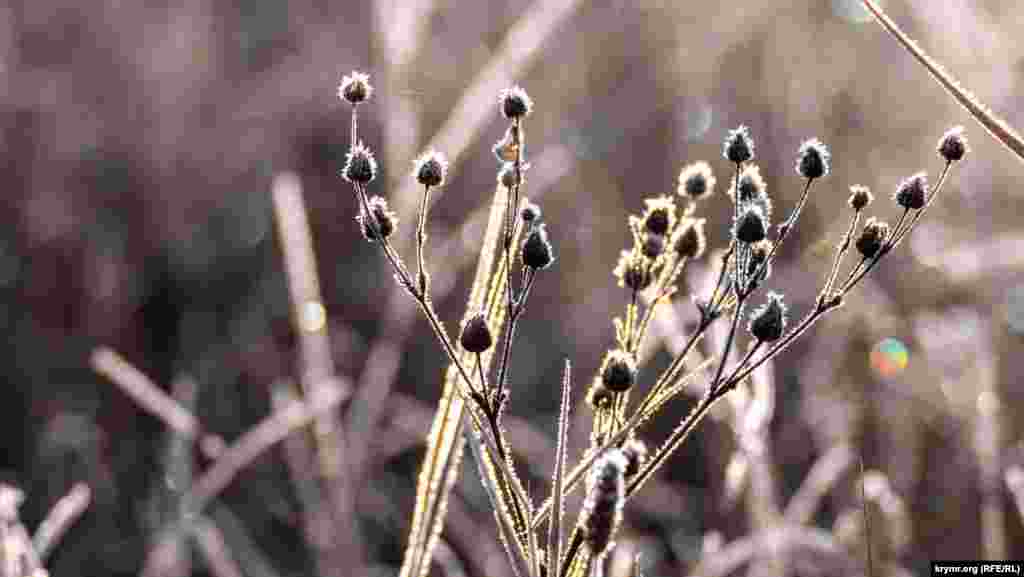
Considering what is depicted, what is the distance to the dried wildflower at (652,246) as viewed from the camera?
0.88 metres

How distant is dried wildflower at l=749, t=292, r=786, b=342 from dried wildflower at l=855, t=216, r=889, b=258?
3.2 inches

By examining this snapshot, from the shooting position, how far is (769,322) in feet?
2.63

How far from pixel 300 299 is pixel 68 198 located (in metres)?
1.55

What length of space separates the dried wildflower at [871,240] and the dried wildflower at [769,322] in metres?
0.08

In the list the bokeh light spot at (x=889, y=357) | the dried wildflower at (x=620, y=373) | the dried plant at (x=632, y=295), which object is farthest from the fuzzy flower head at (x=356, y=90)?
the bokeh light spot at (x=889, y=357)

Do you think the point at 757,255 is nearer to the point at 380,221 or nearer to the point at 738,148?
the point at 738,148

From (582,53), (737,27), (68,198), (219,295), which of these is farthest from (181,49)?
(737,27)

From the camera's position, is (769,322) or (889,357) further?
(889,357)

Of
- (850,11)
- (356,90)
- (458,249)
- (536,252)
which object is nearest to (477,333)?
(536,252)

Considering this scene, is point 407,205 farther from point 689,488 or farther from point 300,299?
point 689,488

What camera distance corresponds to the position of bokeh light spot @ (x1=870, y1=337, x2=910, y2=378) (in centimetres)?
262

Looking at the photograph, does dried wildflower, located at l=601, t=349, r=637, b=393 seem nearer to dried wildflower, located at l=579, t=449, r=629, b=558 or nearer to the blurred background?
dried wildflower, located at l=579, t=449, r=629, b=558

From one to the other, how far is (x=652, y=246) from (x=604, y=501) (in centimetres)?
26

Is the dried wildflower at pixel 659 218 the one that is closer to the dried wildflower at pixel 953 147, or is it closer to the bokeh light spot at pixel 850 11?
the dried wildflower at pixel 953 147
